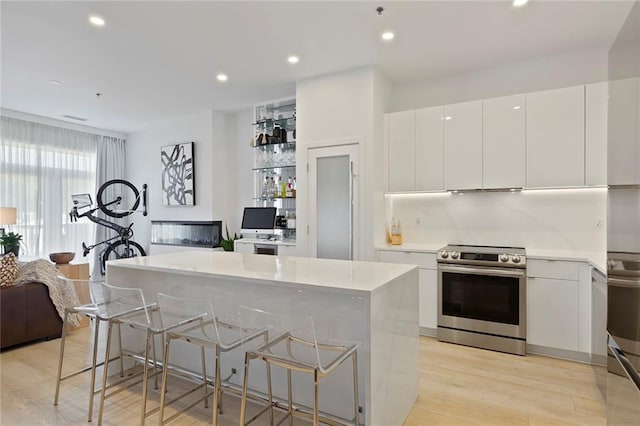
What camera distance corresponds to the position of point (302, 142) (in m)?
4.46

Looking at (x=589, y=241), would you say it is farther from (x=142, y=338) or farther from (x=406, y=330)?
(x=142, y=338)

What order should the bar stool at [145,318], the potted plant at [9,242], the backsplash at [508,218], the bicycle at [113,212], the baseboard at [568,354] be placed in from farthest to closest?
the bicycle at [113,212] → the potted plant at [9,242] → the backsplash at [508,218] → the baseboard at [568,354] → the bar stool at [145,318]

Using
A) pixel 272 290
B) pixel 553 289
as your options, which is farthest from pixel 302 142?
pixel 553 289

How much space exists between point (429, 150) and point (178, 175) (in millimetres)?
4476

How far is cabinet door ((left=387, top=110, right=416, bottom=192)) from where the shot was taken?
162 inches

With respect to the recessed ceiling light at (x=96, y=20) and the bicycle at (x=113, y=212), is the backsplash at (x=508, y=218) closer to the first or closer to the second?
the recessed ceiling light at (x=96, y=20)

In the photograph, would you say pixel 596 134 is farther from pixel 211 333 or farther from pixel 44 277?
pixel 44 277

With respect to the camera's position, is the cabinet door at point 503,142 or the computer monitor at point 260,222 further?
the computer monitor at point 260,222

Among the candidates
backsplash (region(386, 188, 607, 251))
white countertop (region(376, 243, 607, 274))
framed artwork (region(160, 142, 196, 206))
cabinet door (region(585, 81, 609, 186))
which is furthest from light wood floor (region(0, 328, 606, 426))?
framed artwork (region(160, 142, 196, 206))

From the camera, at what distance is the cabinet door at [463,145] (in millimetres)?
3762

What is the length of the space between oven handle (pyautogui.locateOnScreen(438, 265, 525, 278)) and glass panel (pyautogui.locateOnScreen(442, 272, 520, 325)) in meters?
0.04

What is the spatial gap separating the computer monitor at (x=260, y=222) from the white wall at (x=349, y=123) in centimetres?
71

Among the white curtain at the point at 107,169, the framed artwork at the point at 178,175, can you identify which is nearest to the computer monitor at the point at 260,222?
the framed artwork at the point at 178,175

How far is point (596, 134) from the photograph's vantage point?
3.22m
